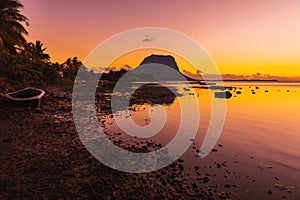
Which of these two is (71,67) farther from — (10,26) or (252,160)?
(252,160)

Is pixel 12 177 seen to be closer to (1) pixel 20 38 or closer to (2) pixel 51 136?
(2) pixel 51 136

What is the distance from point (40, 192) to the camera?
250 inches

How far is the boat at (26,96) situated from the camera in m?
18.8

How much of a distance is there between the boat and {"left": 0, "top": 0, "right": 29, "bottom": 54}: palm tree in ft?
47.0

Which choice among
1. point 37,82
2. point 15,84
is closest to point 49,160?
point 15,84

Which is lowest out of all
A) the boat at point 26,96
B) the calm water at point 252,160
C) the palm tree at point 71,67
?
the calm water at point 252,160

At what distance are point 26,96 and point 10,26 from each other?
18597 millimetres

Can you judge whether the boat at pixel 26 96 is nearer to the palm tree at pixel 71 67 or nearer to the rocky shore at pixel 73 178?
the rocky shore at pixel 73 178

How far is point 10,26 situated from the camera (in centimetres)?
3275

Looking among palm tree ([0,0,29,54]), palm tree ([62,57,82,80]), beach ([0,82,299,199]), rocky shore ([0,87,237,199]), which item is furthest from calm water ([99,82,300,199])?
palm tree ([62,57,82,80])

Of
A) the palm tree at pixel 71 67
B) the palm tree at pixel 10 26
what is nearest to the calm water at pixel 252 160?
the palm tree at pixel 10 26

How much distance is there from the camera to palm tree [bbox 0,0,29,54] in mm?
31516

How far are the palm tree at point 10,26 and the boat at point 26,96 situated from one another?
14.3 m

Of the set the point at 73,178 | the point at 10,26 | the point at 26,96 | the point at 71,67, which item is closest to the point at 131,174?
the point at 73,178
